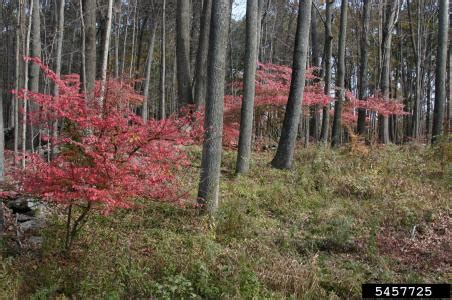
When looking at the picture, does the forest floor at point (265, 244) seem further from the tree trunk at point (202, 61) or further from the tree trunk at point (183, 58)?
the tree trunk at point (183, 58)

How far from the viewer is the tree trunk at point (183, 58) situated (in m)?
12.9

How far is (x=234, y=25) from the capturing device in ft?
94.5

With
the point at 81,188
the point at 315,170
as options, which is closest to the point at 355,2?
the point at 315,170

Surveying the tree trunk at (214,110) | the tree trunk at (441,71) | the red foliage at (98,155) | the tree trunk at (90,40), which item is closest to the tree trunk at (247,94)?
the tree trunk at (214,110)

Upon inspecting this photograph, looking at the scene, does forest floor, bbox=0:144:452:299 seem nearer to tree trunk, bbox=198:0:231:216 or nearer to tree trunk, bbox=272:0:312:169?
tree trunk, bbox=198:0:231:216

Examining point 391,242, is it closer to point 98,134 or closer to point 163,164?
point 163,164

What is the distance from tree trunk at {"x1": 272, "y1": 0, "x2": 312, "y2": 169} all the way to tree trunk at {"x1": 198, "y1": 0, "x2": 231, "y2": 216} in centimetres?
325

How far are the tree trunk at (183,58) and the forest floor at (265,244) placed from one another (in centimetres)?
393

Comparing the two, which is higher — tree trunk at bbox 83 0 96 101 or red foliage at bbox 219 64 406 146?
tree trunk at bbox 83 0 96 101

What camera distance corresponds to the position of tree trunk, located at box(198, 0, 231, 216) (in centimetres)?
722

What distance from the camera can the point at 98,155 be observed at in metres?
4.88

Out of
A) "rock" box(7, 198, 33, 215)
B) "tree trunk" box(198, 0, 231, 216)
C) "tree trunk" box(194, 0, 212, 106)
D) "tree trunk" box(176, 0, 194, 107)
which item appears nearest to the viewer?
"rock" box(7, 198, 33, 215)

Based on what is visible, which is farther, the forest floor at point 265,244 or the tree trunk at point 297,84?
the tree trunk at point 297,84

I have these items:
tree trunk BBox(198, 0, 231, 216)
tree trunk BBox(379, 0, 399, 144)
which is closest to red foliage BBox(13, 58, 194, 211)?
tree trunk BBox(198, 0, 231, 216)
